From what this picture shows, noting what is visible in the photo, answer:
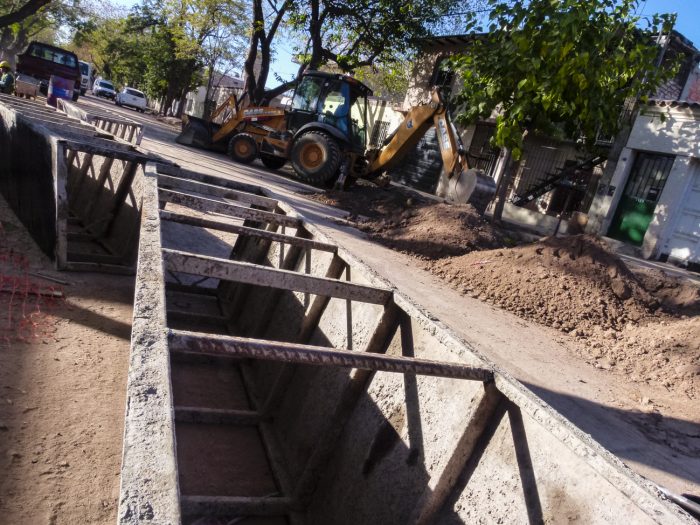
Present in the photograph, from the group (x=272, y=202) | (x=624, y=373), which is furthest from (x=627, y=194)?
(x=272, y=202)

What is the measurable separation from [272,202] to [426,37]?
710 inches

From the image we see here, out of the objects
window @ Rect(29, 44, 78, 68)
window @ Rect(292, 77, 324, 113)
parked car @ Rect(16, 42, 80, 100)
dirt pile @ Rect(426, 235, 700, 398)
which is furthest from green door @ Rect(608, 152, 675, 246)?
window @ Rect(29, 44, 78, 68)

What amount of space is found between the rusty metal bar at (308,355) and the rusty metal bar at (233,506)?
90cm

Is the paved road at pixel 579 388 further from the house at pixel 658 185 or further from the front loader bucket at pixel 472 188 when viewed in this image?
the house at pixel 658 185

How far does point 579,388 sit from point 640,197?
394 inches

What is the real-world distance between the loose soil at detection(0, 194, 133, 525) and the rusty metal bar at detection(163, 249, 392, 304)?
0.98m

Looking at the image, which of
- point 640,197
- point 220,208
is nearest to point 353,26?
point 640,197

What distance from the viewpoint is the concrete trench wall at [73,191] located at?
4309mm

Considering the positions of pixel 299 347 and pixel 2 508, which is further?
pixel 2 508

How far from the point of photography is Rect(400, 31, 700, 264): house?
1177 centimetres

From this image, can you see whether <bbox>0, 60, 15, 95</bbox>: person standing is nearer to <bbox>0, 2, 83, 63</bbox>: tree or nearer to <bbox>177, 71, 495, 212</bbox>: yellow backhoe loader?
<bbox>177, 71, 495, 212</bbox>: yellow backhoe loader

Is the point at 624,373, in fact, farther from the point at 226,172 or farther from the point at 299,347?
the point at 226,172

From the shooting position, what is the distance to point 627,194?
13180 mm

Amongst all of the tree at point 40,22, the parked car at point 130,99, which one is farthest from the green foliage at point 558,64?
the parked car at point 130,99
